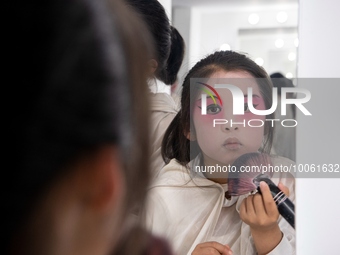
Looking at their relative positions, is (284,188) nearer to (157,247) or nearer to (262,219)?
(262,219)

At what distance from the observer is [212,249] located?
1184mm

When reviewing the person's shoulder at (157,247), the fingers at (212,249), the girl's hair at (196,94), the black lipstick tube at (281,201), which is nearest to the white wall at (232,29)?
the girl's hair at (196,94)

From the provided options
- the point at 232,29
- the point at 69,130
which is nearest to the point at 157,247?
the point at 69,130

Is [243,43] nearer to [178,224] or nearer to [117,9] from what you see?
[178,224]

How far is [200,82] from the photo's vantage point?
1.21 metres

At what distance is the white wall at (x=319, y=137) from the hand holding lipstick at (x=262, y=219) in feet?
0.22

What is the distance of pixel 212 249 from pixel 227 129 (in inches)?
10.3

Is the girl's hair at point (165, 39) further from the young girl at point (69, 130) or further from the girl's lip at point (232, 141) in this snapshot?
the young girl at point (69, 130)

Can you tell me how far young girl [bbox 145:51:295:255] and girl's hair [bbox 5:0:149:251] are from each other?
3.25 ft

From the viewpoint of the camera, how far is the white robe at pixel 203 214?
117cm

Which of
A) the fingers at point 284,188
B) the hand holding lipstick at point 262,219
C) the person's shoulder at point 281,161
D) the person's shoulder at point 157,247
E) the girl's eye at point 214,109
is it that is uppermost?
the person's shoulder at point 157,247

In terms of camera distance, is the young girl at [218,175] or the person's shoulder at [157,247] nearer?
the person's shoulder at [157,247]

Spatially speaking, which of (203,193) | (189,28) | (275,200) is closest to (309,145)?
(275,200)

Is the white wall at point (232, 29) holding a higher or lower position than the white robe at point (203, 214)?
higher
